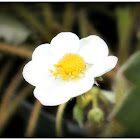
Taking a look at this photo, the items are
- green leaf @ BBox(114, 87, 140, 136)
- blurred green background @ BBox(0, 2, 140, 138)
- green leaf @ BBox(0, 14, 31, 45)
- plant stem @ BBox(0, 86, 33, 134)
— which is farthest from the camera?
green leaf @ BBox(0, 14, 31, 45)

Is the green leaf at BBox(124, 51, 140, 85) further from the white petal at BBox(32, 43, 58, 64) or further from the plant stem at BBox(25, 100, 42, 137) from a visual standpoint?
the plant stem at BBox(25, 100, 42, 137)

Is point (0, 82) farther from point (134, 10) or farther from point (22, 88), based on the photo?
point (134, 10)

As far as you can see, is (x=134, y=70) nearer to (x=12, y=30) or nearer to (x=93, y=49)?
(x=93, y=49)

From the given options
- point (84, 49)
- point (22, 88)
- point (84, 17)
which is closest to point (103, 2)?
point (84, 17)

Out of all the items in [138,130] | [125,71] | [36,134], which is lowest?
[36,134]

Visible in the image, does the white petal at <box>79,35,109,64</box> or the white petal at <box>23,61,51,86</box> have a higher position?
the white petal at <box>79,35,109,64</box>

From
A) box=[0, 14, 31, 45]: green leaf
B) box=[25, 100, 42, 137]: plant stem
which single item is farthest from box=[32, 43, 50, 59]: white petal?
box=[0, 14, 31, 45]: green leaf

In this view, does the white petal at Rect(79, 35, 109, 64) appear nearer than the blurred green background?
Yes
